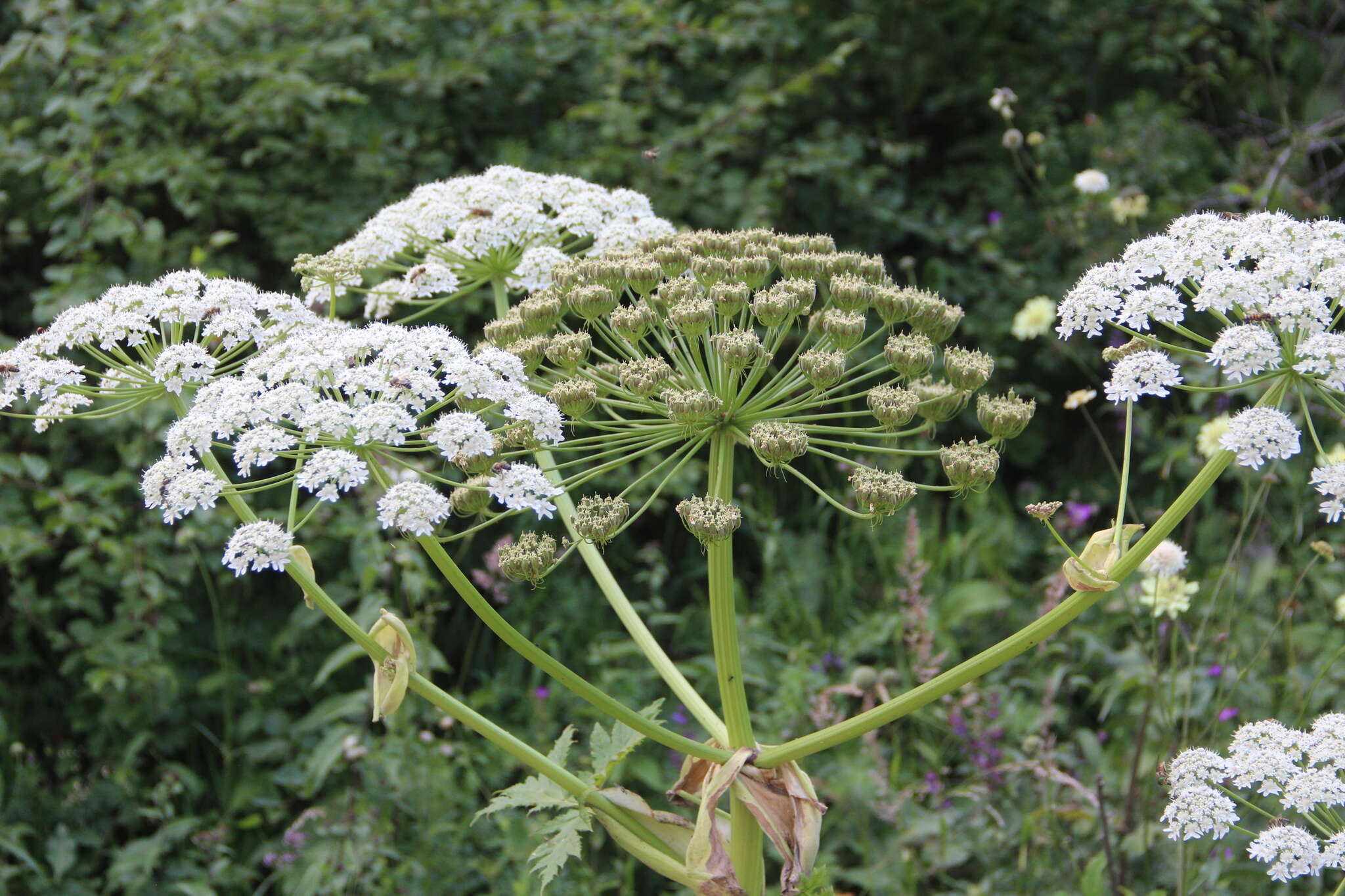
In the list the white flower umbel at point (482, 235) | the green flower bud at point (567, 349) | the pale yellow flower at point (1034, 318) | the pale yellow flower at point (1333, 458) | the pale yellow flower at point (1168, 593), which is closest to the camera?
the pale yellow flower at point (1333, 458)

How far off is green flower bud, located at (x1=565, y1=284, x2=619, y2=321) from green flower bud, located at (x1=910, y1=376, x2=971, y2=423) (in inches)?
34.5

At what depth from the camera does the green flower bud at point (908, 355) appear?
290 centimetres

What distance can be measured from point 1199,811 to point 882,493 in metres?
1.11

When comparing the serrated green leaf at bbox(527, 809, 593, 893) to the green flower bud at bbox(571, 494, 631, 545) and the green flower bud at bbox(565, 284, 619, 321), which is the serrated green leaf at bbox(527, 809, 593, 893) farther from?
the green flower bud at bbox(565, 284, 619, 321)

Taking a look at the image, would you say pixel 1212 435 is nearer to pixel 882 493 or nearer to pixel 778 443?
pixel 882 493

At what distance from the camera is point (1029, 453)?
845 cm

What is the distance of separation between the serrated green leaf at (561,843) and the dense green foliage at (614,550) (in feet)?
5.51

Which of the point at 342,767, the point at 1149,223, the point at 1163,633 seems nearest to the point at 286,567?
the point at 342,767

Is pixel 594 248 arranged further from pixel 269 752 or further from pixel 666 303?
pixel 269 752

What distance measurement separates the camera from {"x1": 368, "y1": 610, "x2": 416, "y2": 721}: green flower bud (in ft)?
8.66

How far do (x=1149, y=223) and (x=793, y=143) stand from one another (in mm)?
2764

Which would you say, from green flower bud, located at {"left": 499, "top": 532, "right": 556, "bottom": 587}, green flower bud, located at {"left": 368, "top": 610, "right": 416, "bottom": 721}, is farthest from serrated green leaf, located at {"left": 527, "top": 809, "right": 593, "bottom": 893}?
green flower bud, located at {"left": 499, "top": 532, "right": 556, "bottom": 587}

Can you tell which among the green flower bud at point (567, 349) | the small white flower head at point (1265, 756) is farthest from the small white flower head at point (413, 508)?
the small white flower head at point (1265, 756)

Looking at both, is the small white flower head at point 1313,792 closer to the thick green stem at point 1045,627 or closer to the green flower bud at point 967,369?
the thick green stem at point 1045,627
